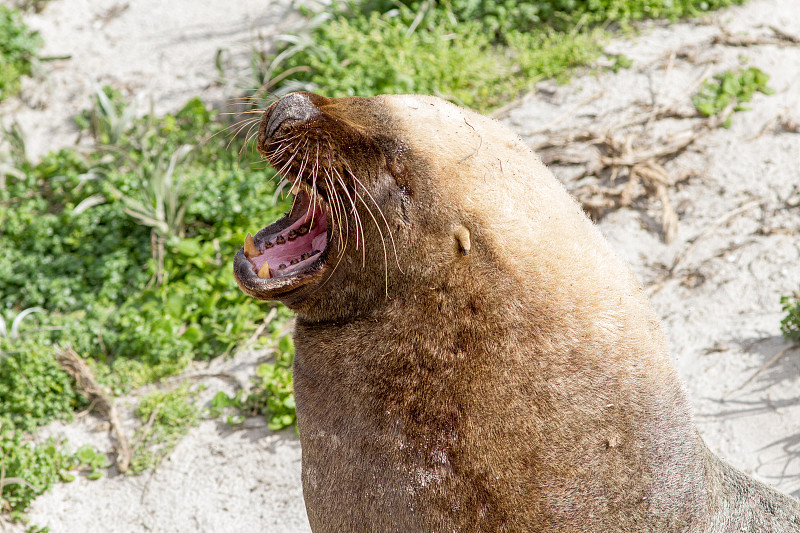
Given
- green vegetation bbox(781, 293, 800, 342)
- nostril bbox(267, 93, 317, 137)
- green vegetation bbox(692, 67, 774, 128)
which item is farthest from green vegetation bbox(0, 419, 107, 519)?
green vegetation bbox(692, 67, 774, 128)

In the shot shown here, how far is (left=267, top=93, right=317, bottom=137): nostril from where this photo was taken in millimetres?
2426

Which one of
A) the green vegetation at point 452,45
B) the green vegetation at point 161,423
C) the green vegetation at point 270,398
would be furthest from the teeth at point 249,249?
the green vegetation at point 452,45

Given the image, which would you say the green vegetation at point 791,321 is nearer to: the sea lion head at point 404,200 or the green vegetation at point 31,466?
the sea lion head at point 404,200

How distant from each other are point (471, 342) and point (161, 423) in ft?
9.54

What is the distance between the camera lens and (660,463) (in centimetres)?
236

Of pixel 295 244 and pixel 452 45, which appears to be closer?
pixel 295 244

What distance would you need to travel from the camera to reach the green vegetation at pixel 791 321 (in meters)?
4.34

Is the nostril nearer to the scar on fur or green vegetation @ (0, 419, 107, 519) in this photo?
the scar on fur

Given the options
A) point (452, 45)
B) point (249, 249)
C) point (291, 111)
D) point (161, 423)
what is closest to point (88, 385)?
point (161, 423)

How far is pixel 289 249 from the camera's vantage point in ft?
8.94

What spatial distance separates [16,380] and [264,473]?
66.7 inches

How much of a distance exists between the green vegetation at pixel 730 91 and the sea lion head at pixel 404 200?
13.3 feet

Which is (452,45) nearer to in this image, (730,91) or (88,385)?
(730,91)

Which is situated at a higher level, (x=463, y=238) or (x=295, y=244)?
(x=463, y=238)
